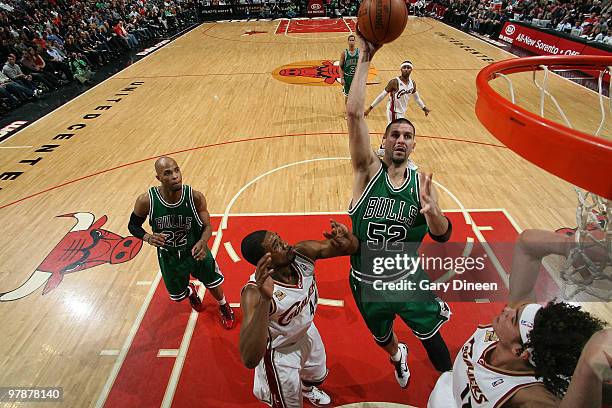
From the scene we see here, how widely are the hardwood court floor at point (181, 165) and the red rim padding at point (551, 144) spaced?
11.0 feet

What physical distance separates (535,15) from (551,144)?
806 inches

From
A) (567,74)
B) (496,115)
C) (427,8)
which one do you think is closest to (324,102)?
(567,74)

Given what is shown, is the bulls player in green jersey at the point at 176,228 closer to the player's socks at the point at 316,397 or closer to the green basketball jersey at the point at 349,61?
the player's socks at the point at 316,397

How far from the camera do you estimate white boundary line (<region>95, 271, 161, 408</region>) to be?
11.2 ft

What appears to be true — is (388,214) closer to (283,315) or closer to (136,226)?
(283,315)

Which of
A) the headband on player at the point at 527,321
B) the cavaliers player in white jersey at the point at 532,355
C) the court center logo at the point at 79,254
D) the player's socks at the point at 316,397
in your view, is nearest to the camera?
the cavaliers player in white jersey at the point at 532,355

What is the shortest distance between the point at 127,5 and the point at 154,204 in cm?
2399

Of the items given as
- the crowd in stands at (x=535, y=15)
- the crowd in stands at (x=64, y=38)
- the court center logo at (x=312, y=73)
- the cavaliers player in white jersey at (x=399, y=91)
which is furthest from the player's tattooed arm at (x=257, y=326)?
the crowd in stands at (x=535, y=15)

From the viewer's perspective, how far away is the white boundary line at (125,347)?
11.2 ft

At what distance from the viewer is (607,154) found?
136 cm

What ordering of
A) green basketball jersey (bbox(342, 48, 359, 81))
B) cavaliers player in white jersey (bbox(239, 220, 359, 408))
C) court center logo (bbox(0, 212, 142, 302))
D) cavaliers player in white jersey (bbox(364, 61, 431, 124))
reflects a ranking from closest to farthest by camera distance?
cavaliers player in white jersey (bbox(239, 220, 359, 408)) < court center logo (bbox(0, 212, 142, 302)) < cavaliers player in white jersey (bbox(364, 61, 431, 124)) < green basketball jersey (bbox(342, 48, 359, 81))

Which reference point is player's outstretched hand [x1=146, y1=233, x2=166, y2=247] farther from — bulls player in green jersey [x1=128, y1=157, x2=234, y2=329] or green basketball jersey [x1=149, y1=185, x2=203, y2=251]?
green basketball jersey [x1=149, y1=185, x2=203, y2=251]

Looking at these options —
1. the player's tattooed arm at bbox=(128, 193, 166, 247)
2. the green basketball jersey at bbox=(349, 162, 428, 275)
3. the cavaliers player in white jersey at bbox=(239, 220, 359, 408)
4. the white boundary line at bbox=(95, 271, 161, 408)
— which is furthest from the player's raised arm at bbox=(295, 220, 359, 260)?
the white boundary line at bbox=(95, 271, 161, 408)

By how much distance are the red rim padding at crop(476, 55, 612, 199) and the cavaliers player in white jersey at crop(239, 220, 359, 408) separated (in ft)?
3.88
